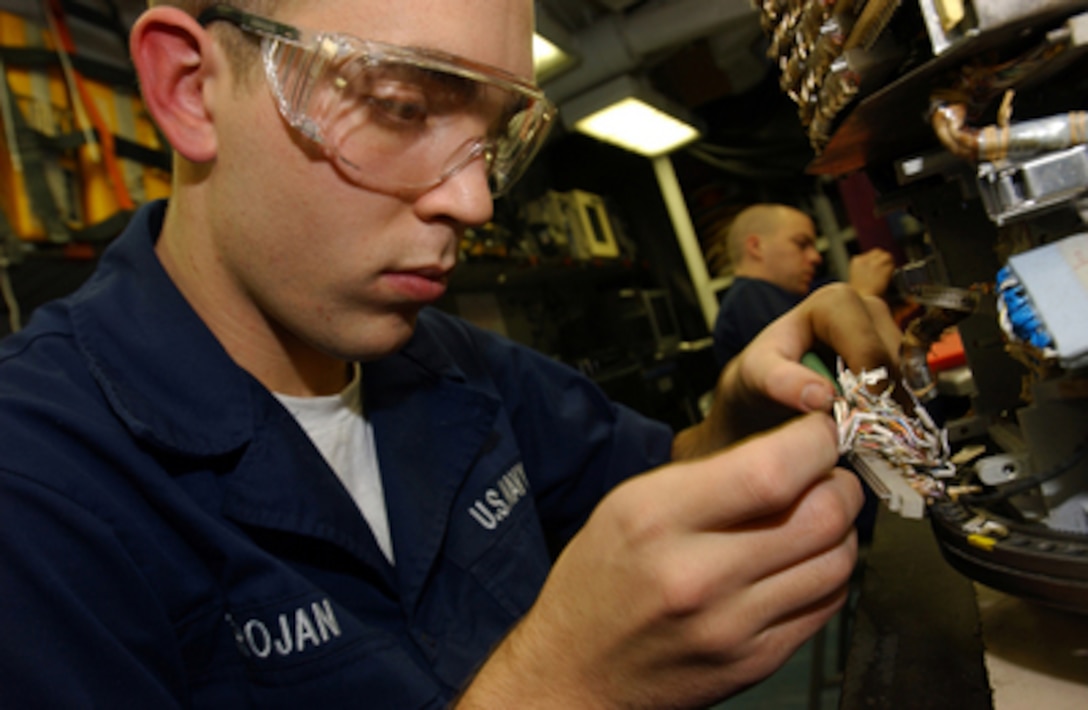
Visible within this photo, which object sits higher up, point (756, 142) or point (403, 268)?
point (756, 142)

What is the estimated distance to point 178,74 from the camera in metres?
0.74

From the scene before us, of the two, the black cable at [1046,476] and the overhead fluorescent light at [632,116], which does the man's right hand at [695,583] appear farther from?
the overhead fluorescent light at [632,116]

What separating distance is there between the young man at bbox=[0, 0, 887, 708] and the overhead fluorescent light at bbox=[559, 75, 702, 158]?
2249mm

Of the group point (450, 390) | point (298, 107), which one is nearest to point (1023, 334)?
point (298, 107)

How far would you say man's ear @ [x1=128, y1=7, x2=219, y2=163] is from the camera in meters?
0.72

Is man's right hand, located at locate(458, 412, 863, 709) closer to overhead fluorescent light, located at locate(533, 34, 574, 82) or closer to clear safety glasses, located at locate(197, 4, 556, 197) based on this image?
clear safety glasses, located at locate(197, 4, 556, 197)

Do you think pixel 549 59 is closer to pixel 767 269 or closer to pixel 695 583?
pixel 767 269

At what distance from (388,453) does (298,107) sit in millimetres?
531

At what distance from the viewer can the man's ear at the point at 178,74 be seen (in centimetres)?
72

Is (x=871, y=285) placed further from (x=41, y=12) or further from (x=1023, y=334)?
(x=41, y=12)

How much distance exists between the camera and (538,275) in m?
3.74

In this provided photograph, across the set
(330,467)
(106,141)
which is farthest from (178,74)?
(106,141)

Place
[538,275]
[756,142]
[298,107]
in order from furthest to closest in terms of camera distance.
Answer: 1. [538,275]
2. [756,142]
3. [298,107]

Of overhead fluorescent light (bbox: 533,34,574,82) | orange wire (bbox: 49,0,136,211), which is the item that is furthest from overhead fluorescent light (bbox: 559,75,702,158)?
orange wire (bbox: 49,0,136,211)
